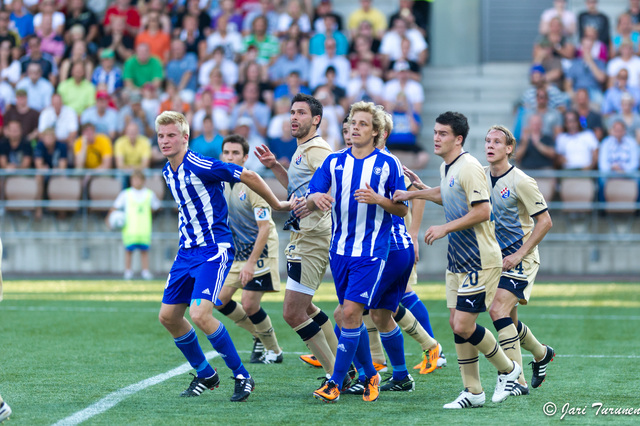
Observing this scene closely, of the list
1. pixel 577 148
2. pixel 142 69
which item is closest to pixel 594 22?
pixel 577 148

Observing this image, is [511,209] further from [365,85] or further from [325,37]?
[325,37]

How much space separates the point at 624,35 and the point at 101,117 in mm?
11014

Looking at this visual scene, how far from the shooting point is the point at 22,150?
1859cm

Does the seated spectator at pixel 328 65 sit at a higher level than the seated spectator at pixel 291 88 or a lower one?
higher

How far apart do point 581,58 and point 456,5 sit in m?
3.91

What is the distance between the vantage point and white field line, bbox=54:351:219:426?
6191mm

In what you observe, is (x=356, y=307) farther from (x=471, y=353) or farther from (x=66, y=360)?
(x=66, y=360)

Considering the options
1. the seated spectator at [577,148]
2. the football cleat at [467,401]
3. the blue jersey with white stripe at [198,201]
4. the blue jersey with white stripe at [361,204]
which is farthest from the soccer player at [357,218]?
the seated spectator at [577,148]

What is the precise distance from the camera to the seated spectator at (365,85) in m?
18.6

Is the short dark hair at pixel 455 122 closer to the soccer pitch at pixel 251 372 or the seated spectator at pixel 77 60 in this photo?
the soccer pitch at pixel 251 372

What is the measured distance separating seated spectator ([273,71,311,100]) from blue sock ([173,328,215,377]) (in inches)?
450

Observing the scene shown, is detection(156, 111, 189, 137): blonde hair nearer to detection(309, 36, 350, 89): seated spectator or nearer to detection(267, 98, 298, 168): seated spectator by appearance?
detection(267, 98, 298, 168): seated spectator

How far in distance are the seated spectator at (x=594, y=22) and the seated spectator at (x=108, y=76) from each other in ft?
32.8

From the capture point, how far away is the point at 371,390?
700cm
